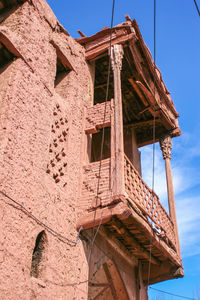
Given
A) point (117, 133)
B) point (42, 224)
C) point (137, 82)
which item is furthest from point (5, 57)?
point (137, 82)

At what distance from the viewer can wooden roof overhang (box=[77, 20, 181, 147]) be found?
8.81 meters

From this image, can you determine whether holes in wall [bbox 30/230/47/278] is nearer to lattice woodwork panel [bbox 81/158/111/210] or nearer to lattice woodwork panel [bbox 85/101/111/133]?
lattice woodwork panel [bbox 81/158/111/210]

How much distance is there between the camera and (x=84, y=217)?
6.53m

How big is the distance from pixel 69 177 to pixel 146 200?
187cm

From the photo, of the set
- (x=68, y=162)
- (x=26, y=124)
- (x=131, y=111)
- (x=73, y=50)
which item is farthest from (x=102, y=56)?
(x=26, y=124)

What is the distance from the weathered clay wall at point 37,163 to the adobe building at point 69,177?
18 mm

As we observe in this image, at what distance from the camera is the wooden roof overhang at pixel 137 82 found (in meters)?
8.81

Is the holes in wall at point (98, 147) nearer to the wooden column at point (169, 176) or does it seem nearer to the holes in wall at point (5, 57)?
the wooden column at point (169, 176)

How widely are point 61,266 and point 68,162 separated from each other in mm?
1926

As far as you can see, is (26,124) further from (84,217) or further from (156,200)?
(156,200)

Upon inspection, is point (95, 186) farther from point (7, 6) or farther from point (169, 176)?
point (7, 6)

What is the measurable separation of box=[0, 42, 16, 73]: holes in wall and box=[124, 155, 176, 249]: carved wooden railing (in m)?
2.69

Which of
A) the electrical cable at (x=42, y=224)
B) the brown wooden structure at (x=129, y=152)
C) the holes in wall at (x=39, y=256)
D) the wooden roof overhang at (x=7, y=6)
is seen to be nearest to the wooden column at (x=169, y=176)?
the brown wooden structure at (x=129, y=152)

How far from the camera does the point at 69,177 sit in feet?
22.3
